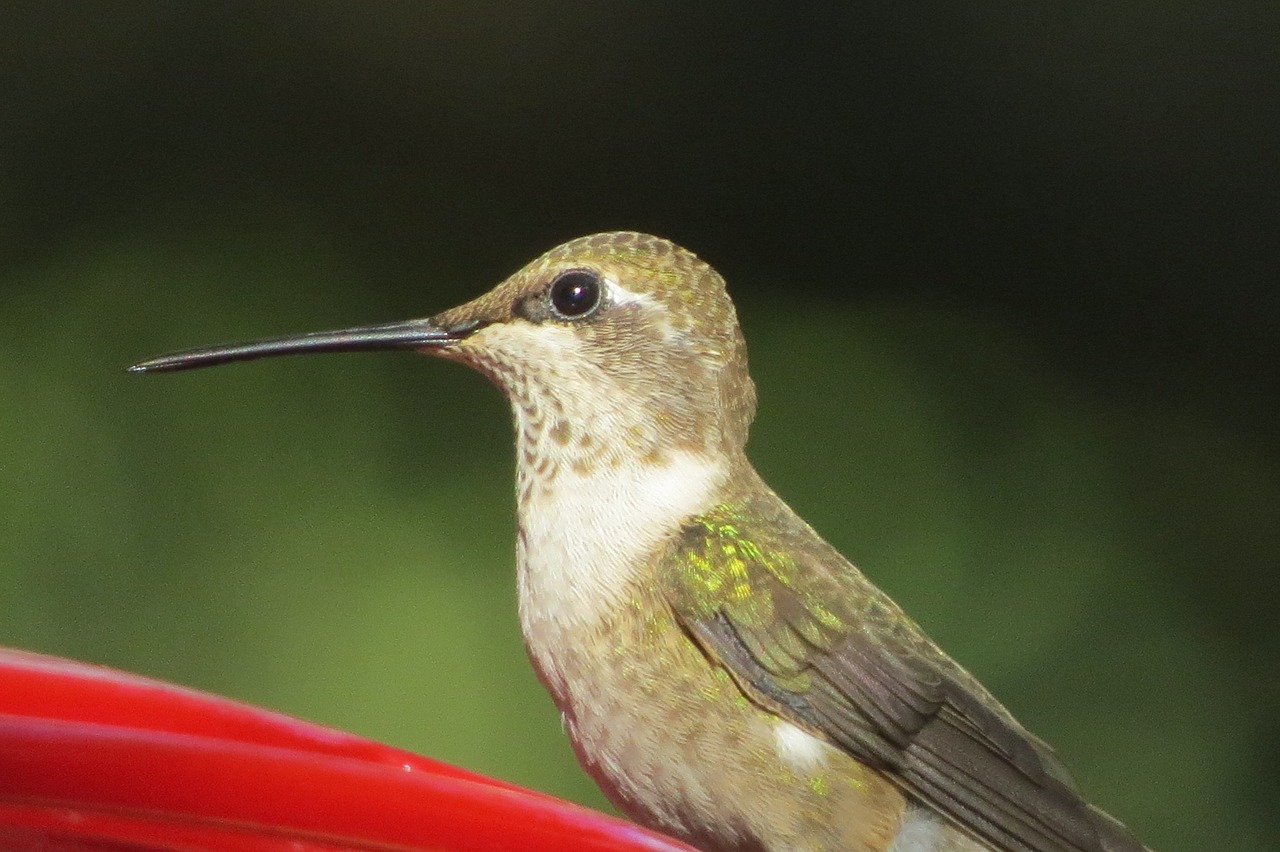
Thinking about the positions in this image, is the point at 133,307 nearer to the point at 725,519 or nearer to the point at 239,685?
the point at 239,685

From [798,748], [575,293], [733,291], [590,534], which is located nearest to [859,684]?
[798,748]

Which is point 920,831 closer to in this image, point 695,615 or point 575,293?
point 695,615

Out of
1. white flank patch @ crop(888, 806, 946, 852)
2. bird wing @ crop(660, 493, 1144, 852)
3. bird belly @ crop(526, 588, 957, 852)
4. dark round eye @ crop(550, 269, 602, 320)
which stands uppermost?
dark round eye @ crop(550, 269, 602, 320)

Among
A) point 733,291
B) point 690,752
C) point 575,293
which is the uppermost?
point 733,291

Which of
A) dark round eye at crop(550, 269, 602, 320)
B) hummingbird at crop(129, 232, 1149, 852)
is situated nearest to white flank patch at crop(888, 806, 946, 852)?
hummingbird at crop(129, 232, 1149, 852)

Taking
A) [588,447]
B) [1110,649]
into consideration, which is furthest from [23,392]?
[1110,649]

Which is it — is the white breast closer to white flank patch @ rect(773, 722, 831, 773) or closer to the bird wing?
the bird wing
